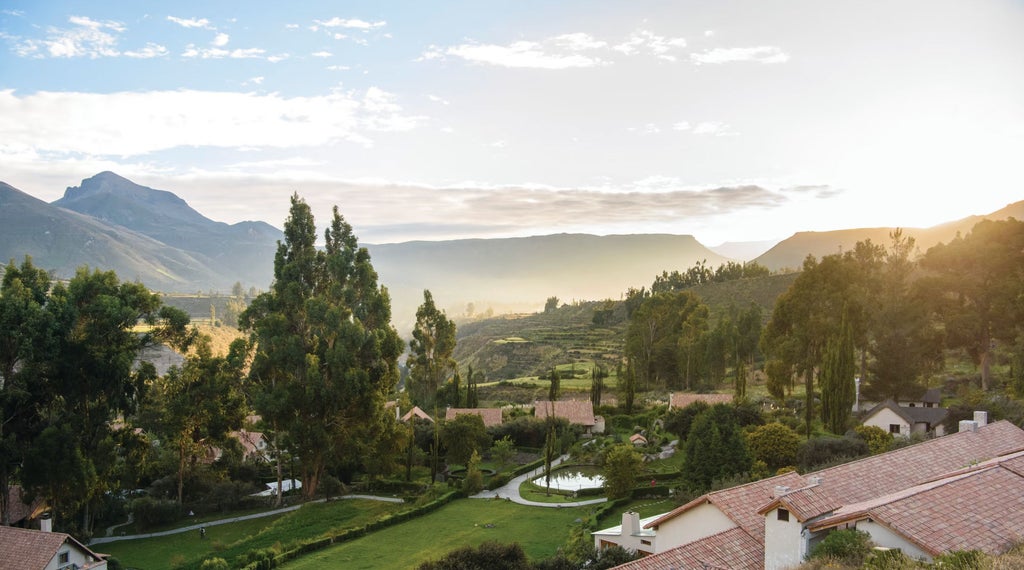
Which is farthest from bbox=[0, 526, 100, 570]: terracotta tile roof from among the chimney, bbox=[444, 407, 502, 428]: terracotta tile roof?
bbox=[444, 407, 502, 428]: terracotta tile roof

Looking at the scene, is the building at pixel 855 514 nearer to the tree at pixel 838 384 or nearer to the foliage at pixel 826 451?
the foliage at pixel 826 451

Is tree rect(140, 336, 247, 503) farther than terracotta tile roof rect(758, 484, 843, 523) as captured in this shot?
Yes

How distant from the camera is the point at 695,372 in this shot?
60875mm

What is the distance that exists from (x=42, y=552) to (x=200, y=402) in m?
13.0

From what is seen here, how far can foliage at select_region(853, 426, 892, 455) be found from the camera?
94.0ft

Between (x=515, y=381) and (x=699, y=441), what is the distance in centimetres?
4699

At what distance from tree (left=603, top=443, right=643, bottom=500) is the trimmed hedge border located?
8066mm

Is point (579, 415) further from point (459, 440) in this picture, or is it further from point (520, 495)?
point (520, 495)

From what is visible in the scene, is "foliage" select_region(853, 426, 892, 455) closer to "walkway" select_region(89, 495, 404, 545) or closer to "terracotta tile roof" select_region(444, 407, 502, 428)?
"walkway" select_region(89, 495, 404, 545)

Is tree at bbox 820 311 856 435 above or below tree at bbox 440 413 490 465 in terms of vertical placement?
above

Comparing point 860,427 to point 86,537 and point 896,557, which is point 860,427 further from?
point 86,537

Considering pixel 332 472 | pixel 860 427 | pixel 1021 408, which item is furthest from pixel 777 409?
pixel 332 472

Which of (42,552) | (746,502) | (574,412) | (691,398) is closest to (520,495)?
(574,412)

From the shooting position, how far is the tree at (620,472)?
2973 centimetres
